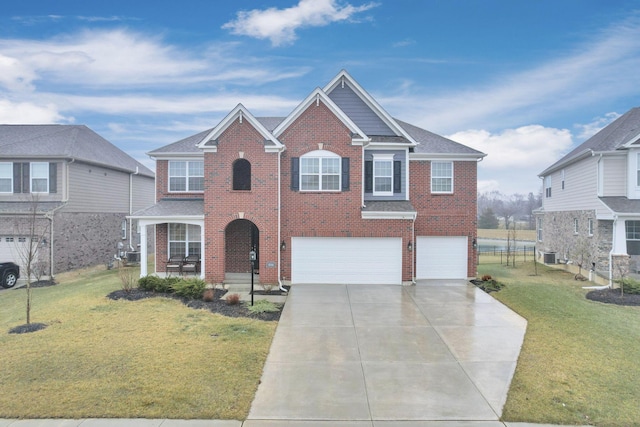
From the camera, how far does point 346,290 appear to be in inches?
580

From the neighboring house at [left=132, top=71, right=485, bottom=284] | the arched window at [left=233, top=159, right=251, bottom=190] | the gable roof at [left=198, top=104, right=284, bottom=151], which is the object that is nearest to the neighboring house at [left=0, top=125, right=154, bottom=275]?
the neighboring house at [left=132, top=71, right=485, bottom=284]

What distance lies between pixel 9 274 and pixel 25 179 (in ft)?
16.7

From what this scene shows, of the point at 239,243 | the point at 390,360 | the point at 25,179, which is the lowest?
the point at 390,360

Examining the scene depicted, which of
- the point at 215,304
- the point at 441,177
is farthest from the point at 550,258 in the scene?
the point at 215,304

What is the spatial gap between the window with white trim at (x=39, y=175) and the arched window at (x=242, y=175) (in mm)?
10831

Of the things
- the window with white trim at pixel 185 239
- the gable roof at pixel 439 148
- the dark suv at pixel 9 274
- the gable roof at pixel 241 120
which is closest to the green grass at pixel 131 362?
the window with white trim at pixel 185 239

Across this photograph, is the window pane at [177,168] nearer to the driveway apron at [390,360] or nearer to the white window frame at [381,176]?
the driveway apron at [390,360]

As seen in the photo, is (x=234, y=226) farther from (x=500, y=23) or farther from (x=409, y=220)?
(x=500, y=23)

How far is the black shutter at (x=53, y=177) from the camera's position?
765 inches

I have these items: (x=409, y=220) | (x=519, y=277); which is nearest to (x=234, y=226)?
(x=409, y=220)

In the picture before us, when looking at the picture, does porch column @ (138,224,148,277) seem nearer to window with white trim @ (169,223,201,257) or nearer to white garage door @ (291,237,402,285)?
window with white trim @ (169,223,201,257)

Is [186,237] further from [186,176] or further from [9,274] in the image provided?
[9,274]

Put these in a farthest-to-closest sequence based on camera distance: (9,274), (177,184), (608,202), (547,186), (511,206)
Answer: (511,206)
(547,186)
(177,184)
(9,274)
(608,202)

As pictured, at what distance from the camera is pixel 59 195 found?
1942 cm
